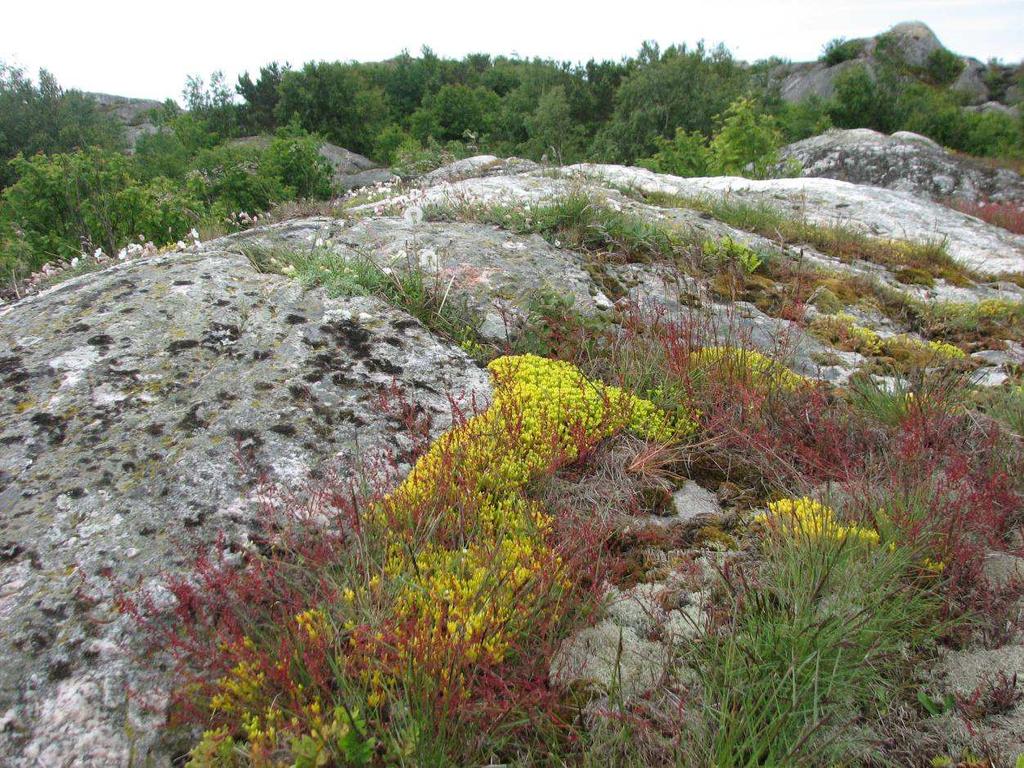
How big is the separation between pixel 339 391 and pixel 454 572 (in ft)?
4.33

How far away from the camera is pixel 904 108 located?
36.9 m

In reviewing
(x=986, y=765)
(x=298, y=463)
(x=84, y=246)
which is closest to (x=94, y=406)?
(x=298, y=463)

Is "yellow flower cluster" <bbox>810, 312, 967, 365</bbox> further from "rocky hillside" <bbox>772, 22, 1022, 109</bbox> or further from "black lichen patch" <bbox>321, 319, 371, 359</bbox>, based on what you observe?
"rocky hillside" <bbox>772, 22, 1022, 109</bbox>

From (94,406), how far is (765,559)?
3.13m

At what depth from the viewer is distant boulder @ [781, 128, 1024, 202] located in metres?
18.3

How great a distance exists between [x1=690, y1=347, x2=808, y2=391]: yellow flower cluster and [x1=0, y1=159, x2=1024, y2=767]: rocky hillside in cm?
19

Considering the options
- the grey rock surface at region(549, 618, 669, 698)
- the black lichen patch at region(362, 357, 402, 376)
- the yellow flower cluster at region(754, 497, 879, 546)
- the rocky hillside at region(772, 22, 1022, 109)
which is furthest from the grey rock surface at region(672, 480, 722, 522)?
the rocky hillside at region(772, 22, 1022, 109)

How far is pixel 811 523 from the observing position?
2.48 m

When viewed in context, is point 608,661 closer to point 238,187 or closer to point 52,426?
point 52,426

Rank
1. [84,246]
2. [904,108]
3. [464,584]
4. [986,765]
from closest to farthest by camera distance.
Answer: [986,765], [464,584], [84,246], [904,108]

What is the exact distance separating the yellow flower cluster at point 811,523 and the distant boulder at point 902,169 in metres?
18.7

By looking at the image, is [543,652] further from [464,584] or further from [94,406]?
[94,406]

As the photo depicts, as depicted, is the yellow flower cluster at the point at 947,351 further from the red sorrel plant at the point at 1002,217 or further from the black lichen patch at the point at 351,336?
the red sorrel plant at the point at 1002,217

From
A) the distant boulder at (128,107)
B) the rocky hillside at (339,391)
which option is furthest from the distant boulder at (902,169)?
the distant boulder at (128,107)
